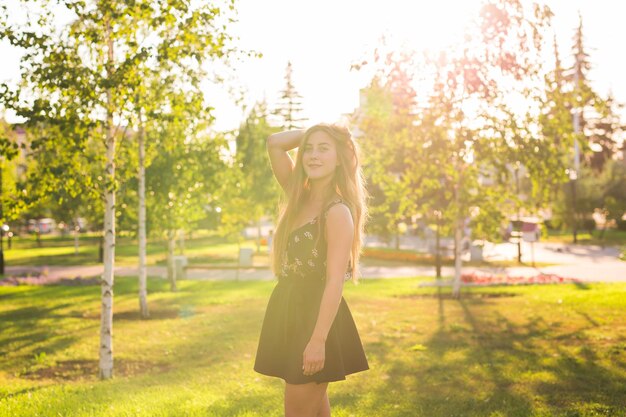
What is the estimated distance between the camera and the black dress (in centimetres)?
371

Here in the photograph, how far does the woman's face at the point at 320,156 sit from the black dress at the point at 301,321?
10.4 inches

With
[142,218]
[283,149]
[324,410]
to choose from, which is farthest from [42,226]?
[324,410]

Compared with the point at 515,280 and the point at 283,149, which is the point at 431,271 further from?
the point at 283,149

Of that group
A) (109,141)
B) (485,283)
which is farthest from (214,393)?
(485,283)

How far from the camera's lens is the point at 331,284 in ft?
11.8

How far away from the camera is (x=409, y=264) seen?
2998 centimetres

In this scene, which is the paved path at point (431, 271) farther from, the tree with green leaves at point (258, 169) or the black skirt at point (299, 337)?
the black skirt at point (299, 337)

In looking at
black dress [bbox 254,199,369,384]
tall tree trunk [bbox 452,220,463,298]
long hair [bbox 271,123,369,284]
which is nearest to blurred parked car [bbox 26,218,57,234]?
tall tree trunk [bbox 452,220,463,298]

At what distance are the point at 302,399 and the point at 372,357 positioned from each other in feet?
19.5

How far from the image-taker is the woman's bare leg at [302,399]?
147 inches

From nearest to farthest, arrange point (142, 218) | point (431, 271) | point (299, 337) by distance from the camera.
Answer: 1. point (299, 337)
2. point (142, 218)
3. point (431, 271)

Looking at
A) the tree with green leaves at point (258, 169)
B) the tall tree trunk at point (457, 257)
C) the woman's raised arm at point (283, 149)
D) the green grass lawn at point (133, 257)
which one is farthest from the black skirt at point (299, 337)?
the tree with green leaves at point (258, 169)

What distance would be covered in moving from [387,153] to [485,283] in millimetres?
6909

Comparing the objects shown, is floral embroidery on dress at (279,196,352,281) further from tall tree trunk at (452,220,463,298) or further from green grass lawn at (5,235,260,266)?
green grass lawn at (5,235,260,266)
